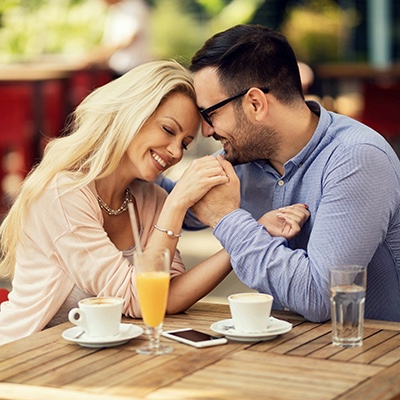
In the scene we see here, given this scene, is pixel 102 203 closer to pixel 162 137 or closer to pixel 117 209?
pixel 117 209

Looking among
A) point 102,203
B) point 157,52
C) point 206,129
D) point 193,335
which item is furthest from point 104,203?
point 157,52

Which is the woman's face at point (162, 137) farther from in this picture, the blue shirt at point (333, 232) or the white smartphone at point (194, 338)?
the white smartphone at point (194, 338)

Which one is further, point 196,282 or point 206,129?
point 206,129

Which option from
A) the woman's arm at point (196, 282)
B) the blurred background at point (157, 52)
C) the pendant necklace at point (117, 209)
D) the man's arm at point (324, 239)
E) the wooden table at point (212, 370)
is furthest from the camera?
the blurred background at point (157, 52)

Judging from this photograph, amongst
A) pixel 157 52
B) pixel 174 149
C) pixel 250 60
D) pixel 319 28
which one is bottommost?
pixel 174 149

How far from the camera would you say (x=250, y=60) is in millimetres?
2631

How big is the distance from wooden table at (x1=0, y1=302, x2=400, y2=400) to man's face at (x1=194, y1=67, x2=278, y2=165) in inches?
25.6

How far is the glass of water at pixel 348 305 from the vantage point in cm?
208

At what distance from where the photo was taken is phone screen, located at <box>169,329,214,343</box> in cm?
212

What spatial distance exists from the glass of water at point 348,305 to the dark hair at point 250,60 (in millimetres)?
724

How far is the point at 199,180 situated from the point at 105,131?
0.30 metres

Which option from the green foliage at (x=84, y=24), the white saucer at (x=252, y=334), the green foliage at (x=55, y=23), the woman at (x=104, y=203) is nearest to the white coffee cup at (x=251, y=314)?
the white saucer at (x=252, y=334)

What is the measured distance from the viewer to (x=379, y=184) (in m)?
2.40

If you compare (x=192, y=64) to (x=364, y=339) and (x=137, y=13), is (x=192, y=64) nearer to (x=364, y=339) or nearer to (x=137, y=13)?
(x=364, y=339)
